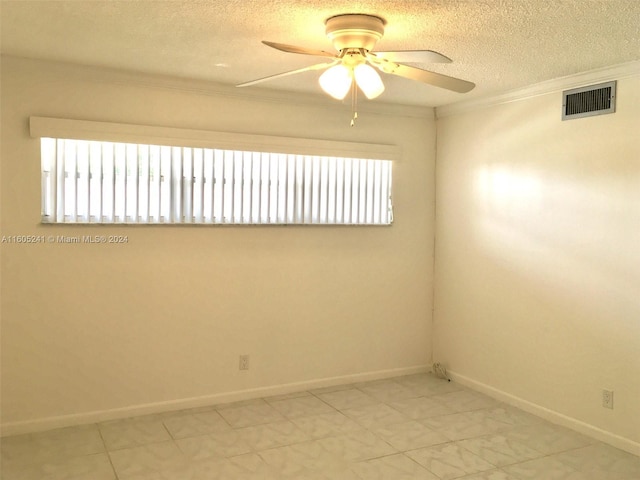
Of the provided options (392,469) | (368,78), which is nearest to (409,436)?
(392,469)

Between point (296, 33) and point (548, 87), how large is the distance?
2.03 meters

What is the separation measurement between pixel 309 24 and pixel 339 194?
2117mm

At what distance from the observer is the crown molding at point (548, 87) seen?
3557 mm

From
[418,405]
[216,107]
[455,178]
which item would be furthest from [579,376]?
[216,107]

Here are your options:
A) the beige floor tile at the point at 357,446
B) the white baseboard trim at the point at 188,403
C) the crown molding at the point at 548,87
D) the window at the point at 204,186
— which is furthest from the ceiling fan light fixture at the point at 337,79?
the white baseboard trim at the point at 188,403

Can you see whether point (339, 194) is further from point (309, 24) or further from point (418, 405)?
point (309, 24)

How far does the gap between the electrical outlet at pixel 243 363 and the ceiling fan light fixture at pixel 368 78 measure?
100 inches

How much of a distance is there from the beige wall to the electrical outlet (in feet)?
0.16

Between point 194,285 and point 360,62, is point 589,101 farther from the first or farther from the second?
point 194,285

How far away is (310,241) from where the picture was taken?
4.66m

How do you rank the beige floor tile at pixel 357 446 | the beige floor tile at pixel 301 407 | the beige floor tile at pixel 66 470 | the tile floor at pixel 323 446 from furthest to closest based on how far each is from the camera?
the beige floor tile at pixel 301 407
the beige floor tile at pixel 357 446
the tile floor at pixel 323 446
the beige floor tile at pixel 66 470

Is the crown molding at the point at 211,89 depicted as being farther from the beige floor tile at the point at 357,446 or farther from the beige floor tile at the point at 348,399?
the beige floor tile at the point at 357,446

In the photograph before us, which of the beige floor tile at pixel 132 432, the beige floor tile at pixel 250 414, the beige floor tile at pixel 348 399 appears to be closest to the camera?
the beige floor tile at pixel 132 432

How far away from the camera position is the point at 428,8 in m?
2.60
